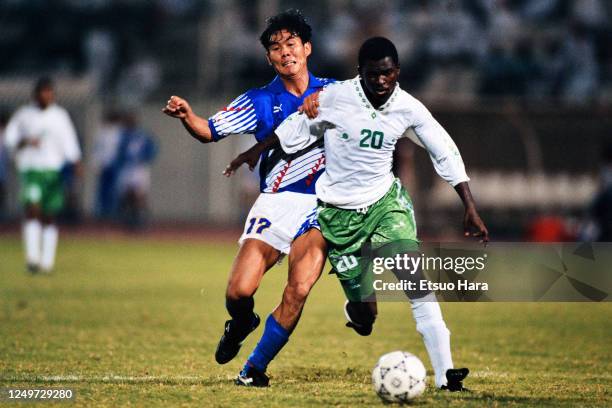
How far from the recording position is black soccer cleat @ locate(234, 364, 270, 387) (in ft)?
25.3

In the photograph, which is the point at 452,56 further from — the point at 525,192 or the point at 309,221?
the point at 309,221

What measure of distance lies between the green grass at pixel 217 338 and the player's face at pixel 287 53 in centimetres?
220

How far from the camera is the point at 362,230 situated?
7.75 meters

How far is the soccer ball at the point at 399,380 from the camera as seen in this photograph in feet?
22.8

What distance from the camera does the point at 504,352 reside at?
985 centimetres

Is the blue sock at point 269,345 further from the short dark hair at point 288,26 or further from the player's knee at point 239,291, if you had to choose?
the short dark hair at point 288,26

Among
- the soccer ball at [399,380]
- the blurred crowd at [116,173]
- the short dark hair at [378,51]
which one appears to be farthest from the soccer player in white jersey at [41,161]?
the soccer ball at [399,380]

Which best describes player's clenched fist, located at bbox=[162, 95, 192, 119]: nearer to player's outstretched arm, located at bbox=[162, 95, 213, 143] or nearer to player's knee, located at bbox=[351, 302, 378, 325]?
player's outstretched arm, located at bbox=[162, 95, 213, 143]

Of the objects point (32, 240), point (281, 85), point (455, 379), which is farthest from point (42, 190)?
point (455, 379)

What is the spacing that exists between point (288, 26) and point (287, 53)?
0.73ft

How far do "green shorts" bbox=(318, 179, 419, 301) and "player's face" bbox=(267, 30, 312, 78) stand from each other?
104 cm

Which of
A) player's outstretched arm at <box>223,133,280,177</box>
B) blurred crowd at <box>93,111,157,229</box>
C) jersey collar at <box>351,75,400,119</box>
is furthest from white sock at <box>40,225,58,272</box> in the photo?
jersey collar at <box>351,75,400,119</box>

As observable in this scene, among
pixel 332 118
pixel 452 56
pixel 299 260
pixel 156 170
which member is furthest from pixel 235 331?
pixel 156 170

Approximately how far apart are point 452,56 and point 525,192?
3.78 meters
